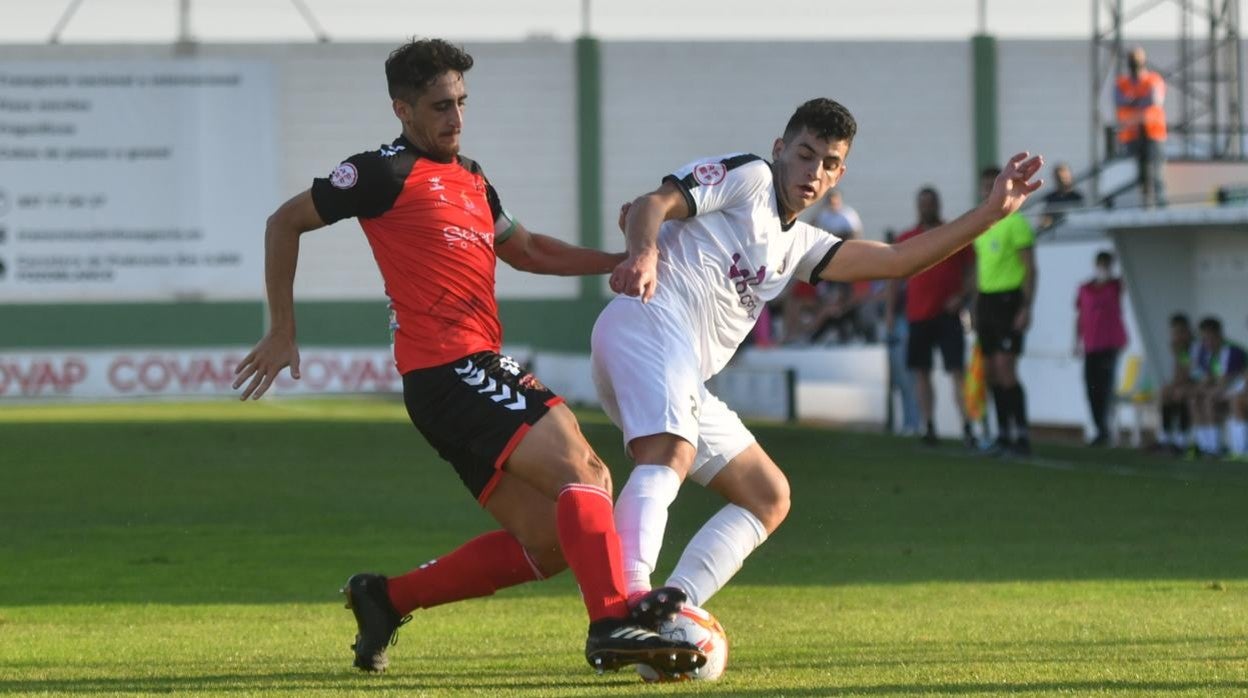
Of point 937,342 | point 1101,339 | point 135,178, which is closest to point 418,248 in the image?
point 937,342

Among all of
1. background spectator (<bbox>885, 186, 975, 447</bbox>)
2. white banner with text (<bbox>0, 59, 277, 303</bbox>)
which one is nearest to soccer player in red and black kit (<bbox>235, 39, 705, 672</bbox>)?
background spectator (<bbox>885, 186, 975, 447</bbox>)

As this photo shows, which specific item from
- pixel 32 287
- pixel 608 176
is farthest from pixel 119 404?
pixel 608 176

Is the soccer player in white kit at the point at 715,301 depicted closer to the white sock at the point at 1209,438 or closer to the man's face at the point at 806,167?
the man's face at the point at 806,167

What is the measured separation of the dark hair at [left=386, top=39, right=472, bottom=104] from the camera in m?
6.06

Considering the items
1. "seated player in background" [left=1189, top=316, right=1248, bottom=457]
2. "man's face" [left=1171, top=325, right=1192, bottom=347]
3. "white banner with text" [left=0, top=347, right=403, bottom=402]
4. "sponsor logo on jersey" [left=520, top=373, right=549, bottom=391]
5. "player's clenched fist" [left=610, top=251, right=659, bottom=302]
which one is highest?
"player's clenched fist" [left=610, top=251, right=659, bottom=302]

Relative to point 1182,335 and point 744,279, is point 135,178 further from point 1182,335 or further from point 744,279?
point 744,279

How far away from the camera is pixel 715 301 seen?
21.1 feet

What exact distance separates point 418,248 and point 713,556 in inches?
49.1

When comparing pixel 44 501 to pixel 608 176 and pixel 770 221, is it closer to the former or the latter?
pixel 770 221

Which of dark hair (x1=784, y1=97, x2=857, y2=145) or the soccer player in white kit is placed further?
dark hair (x1=784, y1=97, x2=857, y2=145)

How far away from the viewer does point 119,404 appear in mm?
31328

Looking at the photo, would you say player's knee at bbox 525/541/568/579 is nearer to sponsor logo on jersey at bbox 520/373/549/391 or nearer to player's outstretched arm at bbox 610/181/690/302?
sponsor logo on jersey at bbox 520/373/549/391

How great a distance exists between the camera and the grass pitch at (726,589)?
609cm

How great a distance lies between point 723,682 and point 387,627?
107 cm
